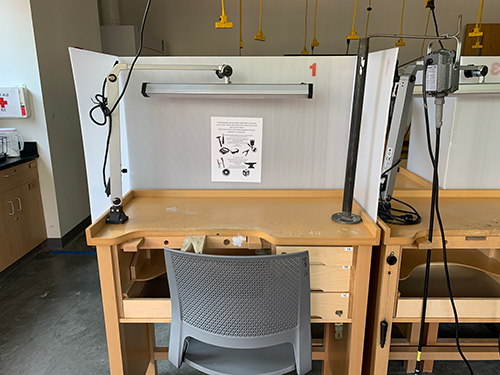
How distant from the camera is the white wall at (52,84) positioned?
8.91ft

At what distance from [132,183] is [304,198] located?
85cm

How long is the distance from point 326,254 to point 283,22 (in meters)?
4.83

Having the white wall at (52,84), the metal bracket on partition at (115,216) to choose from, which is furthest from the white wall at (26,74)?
the metal bracket on partition at (115,216)

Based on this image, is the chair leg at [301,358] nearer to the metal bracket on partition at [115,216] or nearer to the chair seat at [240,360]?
the chair seat at [240,360]

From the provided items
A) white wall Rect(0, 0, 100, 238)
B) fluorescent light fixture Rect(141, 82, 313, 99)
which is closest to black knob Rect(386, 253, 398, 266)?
fluorescent light fixture Rect(141, 82, 313, 99)

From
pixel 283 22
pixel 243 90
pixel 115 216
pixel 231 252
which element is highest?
pixel 283 22

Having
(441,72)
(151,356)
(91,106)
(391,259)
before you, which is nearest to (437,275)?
(391,259)

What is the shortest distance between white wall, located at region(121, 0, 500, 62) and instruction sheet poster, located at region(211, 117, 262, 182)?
4.09 meters

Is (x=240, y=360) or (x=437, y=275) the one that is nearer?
(x=240, y=360)

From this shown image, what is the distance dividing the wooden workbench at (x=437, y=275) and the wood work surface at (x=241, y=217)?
0.19 m

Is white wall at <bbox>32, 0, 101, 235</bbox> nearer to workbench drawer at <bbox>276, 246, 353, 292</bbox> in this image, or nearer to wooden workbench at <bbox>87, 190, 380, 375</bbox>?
wooden workbench at <bbox>87, 190, 380, 375</bbox>

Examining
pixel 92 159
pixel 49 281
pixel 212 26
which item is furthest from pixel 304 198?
pixel 212 26

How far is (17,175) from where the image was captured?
8.86 ft

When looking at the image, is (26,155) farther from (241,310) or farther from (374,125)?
(374,125)
